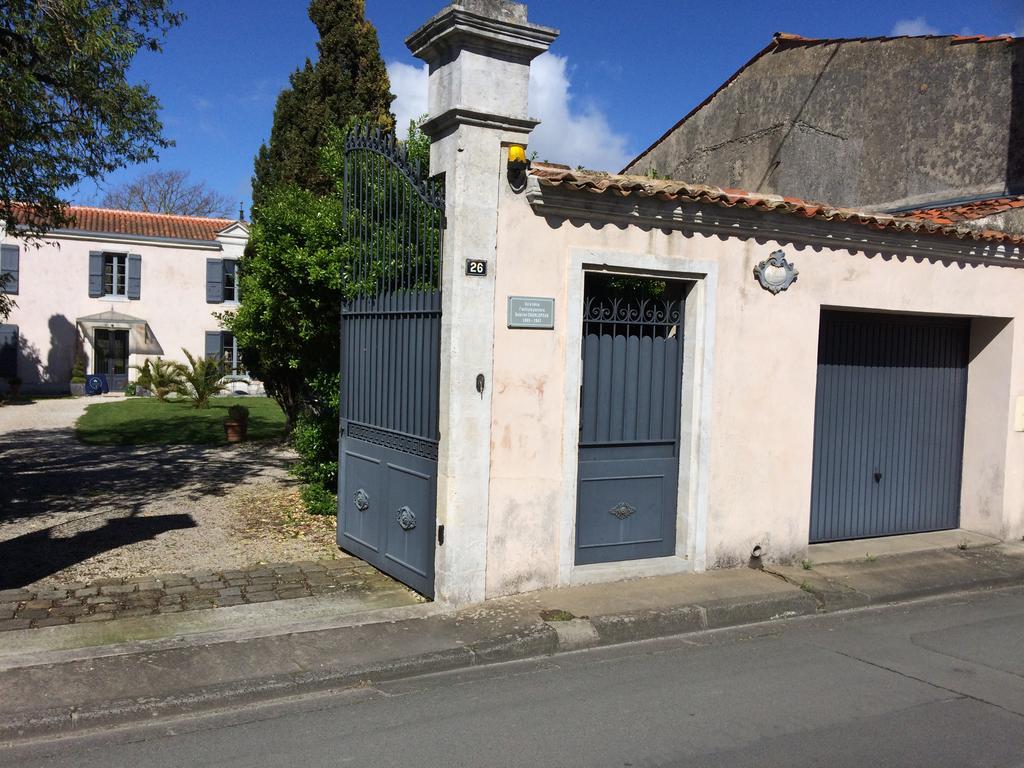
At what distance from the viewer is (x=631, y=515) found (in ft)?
22.7

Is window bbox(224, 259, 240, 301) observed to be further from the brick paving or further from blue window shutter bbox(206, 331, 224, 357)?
the brick paving

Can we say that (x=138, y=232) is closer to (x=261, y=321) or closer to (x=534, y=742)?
(x=261, y=321)

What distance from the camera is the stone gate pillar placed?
586 cm

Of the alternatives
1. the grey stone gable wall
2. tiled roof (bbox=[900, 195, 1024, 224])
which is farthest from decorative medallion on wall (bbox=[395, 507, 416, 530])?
the grey stone gable wall

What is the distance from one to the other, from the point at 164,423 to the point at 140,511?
31.8 feet

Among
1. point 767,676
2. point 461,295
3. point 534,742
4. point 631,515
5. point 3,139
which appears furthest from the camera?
point 3,139

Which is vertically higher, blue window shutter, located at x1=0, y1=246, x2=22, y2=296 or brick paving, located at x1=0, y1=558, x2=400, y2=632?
blue window shutter, located at x1=0, y1=246, x2=22, y2=296

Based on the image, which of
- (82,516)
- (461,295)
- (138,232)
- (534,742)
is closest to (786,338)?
(461,295)

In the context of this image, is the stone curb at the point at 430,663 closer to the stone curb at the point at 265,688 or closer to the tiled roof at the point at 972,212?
the stone curb at the point at 265,688

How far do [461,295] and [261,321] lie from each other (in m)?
4.08

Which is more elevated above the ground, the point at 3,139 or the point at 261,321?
the point at 3,139

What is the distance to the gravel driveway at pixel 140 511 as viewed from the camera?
23.2ft

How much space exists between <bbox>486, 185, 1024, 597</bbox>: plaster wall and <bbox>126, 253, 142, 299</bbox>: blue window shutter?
25054 mm

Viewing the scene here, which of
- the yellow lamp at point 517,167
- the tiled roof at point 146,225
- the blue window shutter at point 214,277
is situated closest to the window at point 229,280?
the blue window shutter at point 214,277
